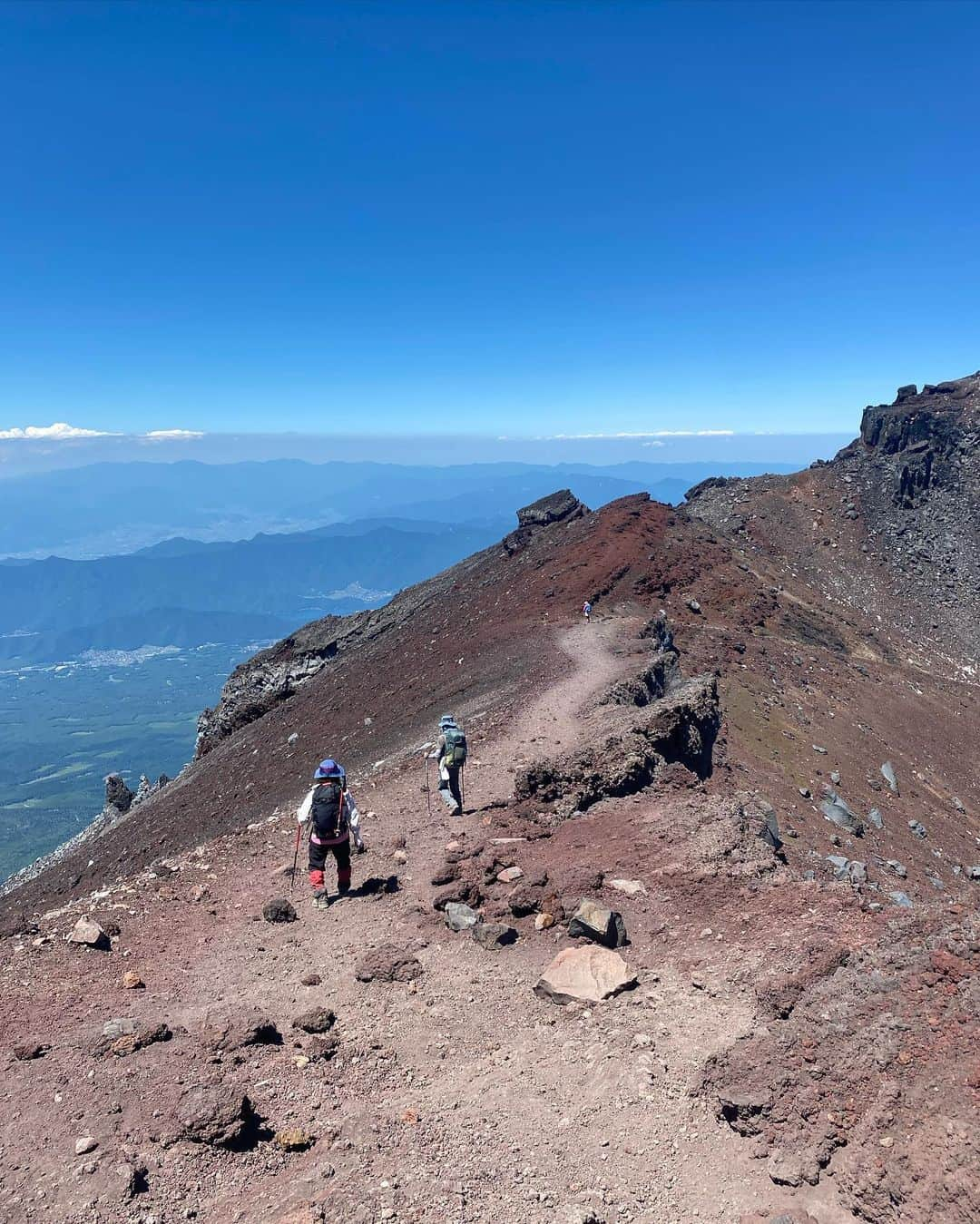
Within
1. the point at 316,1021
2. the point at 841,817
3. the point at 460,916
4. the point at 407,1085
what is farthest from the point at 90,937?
the point at 841,817

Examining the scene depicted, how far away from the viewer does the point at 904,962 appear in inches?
247

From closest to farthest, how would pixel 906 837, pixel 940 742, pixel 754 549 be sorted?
pixel 906 837 → pixel 940 742 → pixel 754 549

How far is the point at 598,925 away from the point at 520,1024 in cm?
Result: 154

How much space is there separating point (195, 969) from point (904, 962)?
7089mm

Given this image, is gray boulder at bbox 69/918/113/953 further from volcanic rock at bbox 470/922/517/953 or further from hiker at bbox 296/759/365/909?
volcanic rock at bbox 470/922/517/953

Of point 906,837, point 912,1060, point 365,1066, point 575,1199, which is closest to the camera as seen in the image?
point 575,1199

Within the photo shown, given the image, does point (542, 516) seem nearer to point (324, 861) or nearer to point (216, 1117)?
point (324, 861)

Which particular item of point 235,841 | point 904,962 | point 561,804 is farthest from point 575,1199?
point 235,841

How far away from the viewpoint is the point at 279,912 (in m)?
9.22

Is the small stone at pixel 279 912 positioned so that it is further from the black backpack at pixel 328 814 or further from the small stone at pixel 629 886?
the small stone at pixel 629 886

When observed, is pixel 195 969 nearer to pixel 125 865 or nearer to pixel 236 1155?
pixel 236 1155

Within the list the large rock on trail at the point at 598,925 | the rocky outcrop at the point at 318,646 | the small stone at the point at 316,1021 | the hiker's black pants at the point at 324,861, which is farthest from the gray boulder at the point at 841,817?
the rocky outcrop at the point at 318,646

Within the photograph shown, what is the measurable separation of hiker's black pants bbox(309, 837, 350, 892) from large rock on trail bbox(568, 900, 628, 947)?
320 cm

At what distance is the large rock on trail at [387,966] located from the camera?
7660mm
